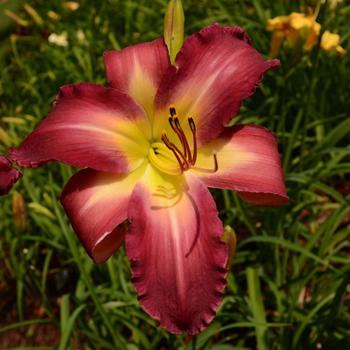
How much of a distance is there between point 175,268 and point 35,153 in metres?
0.30

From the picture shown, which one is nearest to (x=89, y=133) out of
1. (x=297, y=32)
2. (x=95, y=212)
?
(x=95, y=212)

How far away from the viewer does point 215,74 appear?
0.96 metres

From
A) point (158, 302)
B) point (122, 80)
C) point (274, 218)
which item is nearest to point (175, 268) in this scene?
point (158, 302)

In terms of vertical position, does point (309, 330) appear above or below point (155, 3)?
below

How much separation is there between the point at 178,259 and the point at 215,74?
36 centimetres

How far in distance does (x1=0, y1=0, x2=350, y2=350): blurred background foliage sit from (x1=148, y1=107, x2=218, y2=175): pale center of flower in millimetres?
367

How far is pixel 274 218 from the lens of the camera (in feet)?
5.83

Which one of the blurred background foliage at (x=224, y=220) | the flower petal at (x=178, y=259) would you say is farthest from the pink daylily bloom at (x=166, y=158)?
the blurred background foliage at (x=224, y=220)

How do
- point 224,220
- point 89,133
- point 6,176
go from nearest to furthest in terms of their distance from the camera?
point 6,176, point 89,133, point 224,220

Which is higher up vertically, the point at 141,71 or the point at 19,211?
the point at 141,71

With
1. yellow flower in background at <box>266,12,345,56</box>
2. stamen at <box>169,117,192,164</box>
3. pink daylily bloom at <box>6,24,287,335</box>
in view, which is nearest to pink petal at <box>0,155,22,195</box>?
pink daylily bloom at <box>6,24,287,335</box>

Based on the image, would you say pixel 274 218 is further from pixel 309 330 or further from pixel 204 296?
pixel 204 296

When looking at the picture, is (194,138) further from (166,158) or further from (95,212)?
(95,212)

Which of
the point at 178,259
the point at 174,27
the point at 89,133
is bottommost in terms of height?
the point at 178,259
